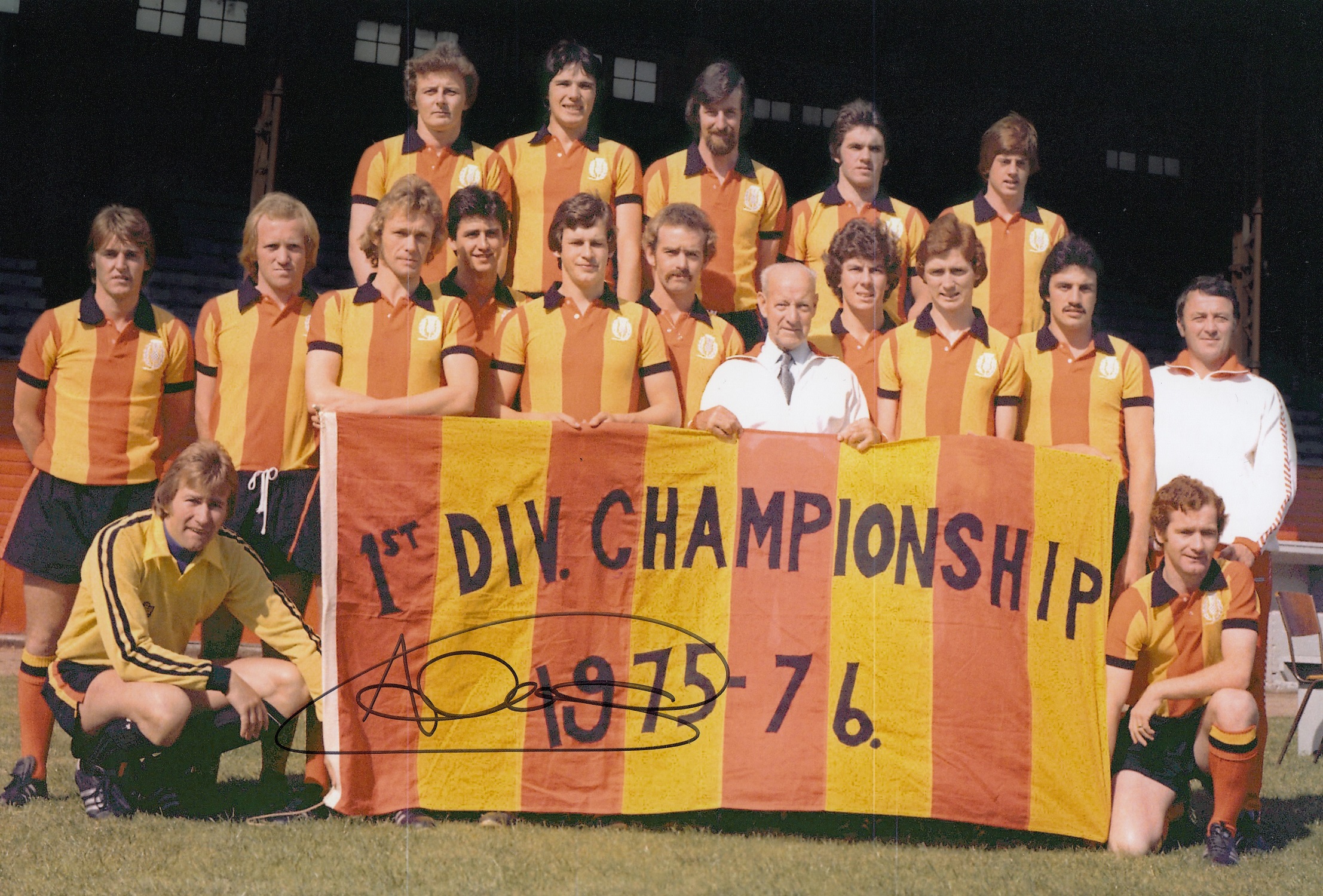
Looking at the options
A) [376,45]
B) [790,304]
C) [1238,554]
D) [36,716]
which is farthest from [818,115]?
[36,716]

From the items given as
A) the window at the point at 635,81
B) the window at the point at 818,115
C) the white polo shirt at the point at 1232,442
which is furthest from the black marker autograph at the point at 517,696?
the window at the point at 818,115

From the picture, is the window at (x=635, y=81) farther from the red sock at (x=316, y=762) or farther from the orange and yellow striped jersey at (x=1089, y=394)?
the red sock at (x=316, y=762)

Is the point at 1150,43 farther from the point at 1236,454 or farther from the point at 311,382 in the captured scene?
the point at 311,382

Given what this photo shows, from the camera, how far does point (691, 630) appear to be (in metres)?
4.23

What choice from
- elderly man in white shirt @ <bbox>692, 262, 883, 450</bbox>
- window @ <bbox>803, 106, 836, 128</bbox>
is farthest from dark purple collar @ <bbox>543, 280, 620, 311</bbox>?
window @ <bbox>803, 106, 836, 128</bbox>

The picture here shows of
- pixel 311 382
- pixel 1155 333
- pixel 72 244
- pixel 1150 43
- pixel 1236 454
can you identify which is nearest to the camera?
pixel 311 382

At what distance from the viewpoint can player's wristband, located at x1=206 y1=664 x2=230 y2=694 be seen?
418cm

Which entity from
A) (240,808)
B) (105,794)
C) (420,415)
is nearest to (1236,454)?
(420,415)

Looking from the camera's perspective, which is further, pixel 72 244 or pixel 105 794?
pixel 72 244

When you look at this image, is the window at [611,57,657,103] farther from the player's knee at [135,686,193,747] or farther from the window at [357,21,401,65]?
the player's knee at [135,686,193,747]

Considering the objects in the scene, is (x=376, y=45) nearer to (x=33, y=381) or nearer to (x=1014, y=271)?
(x=33, y=381)

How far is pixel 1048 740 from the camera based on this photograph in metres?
4.25

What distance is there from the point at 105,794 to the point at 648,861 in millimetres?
1806

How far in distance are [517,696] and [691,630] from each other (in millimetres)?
602
